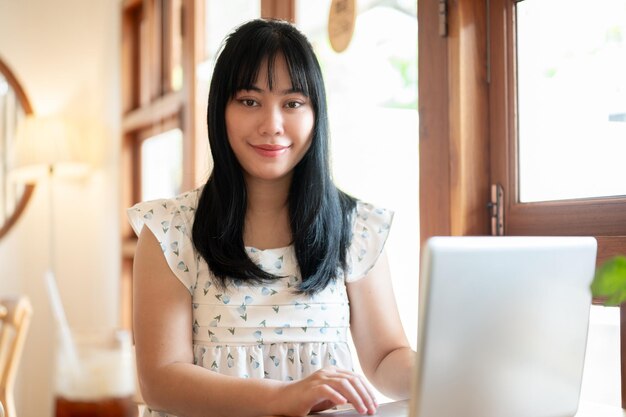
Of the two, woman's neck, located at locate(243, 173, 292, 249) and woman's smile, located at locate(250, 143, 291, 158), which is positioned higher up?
A: woman's smile, located at locate(250, 143, 291, 158)

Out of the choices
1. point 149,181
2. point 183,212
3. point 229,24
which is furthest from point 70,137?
point 183,212

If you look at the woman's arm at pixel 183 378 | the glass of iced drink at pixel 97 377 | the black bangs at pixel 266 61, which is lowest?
the woman's arm at pixel 183 378

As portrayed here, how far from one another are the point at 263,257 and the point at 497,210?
1.67ft

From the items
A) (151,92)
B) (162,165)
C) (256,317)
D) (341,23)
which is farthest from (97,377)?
(151,92)

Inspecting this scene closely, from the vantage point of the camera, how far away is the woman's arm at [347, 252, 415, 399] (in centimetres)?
140

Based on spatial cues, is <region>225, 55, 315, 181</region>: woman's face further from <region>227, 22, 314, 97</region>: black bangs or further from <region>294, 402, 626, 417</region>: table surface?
<region>294, 402, 626, 417</region>: table surface

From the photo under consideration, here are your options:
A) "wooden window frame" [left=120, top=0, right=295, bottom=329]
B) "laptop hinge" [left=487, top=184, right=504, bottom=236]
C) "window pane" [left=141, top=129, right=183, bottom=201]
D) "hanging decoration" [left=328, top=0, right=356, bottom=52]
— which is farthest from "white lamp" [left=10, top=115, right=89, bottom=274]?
"laptop hinge" [left=487, top=184, right=504, bottom=236]

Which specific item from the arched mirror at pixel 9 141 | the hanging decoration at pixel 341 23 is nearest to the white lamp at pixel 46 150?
the arched mirror at pixel 9 141

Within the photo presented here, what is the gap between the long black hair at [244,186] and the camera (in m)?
1.36

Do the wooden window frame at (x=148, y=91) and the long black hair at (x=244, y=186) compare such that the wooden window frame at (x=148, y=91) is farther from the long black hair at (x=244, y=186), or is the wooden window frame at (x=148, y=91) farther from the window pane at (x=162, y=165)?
the long black hair at (x=244, y=186)

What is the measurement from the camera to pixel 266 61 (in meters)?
1.36

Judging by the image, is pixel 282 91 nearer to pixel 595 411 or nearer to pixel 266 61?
pixel 266 61

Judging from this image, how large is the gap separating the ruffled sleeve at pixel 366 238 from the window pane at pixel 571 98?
0.97ft

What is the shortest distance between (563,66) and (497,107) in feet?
0.54
